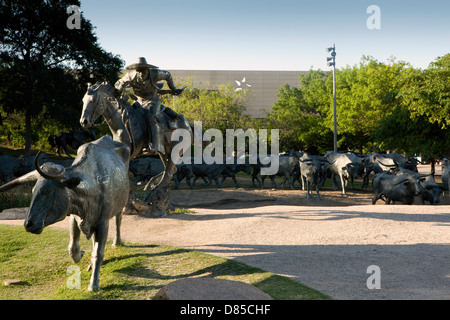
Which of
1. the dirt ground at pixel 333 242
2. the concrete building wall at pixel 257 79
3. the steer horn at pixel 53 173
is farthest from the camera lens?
the concrete building wall at pixel 257 79

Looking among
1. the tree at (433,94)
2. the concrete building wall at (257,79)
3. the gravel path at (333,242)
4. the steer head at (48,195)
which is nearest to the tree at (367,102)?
the tree at (433,94)

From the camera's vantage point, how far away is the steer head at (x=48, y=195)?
462cm

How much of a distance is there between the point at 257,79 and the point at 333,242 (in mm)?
56143

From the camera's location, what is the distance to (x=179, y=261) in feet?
22.8

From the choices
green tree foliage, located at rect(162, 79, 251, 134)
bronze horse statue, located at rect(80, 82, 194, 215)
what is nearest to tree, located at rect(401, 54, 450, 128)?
green tree foliage, located at rect(162, 79, 251, 134)

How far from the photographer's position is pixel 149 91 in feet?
34.5

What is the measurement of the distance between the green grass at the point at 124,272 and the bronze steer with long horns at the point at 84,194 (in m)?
0.51

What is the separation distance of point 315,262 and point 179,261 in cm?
229

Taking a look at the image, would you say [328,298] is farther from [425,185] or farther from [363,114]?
[363,114]

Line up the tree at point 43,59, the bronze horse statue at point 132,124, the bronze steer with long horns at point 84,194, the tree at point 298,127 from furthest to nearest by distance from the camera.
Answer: the tree at point 298,127, the tree at point 43,59, the bronze horse statue at point 132,124, the bronze steer with long horns at point 84,194

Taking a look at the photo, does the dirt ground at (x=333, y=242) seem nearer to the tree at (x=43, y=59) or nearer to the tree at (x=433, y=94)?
the tree at (x=433, y=94)

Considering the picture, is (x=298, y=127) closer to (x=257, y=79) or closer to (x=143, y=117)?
(x=257, y=79)

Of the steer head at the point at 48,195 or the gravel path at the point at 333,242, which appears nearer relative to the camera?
the steer head at the point at 48,195
